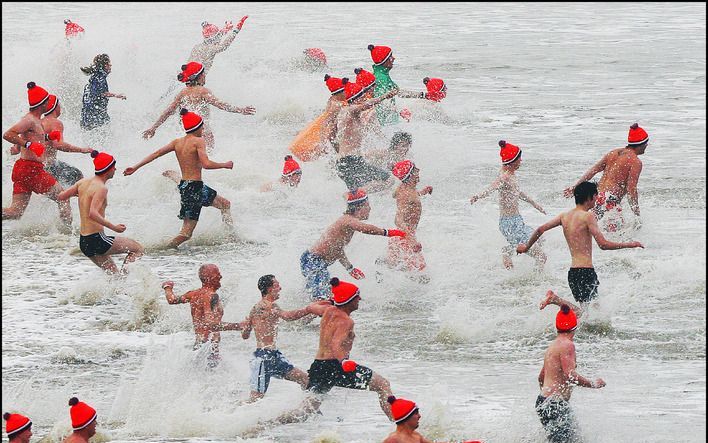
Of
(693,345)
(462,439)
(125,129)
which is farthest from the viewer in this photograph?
(125,129)

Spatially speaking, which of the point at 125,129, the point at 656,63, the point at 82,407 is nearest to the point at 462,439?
the point at 82,407

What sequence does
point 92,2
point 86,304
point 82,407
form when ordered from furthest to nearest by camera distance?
point 92,2
point 86,304
point 82,407

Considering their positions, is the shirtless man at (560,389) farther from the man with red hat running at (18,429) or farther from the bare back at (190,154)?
the bare back at (190,154)

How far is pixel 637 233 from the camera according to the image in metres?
13.3

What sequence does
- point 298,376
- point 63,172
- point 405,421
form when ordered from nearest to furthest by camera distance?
point 405,421 → point 298,376 → point 63,172

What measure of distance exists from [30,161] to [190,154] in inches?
70.3

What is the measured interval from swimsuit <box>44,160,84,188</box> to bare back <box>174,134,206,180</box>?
1.61 meters

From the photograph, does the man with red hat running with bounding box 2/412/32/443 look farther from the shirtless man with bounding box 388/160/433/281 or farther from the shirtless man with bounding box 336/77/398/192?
the shirtless man with bounding box 336/77/398/192

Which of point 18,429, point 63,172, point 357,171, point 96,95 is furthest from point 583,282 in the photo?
point 96,95

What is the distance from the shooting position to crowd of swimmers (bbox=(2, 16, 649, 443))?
834cm

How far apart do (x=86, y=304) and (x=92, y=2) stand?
27418 mm

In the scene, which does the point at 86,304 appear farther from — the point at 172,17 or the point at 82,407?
the point at 172,17

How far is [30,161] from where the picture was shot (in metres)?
13.5

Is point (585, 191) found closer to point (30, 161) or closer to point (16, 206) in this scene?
point (30, 161)
